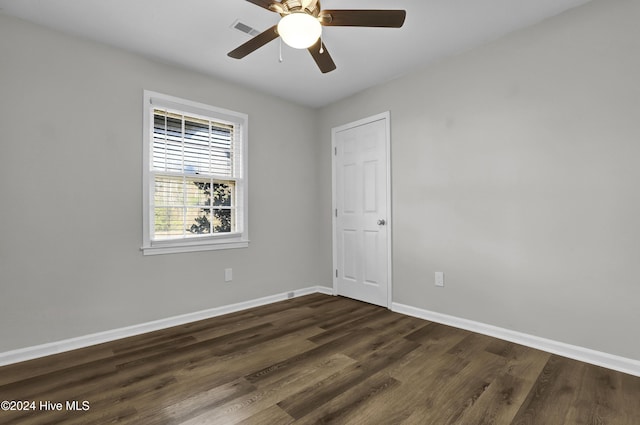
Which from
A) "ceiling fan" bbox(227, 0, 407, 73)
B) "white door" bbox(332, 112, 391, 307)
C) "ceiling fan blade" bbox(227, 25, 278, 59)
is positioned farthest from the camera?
"white door" bbox(332, 112, 391, 307)

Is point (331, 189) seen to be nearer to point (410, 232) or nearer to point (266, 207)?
point (266, 207)

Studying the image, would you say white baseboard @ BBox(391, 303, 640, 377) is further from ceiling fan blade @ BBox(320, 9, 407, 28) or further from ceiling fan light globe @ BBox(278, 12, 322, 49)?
ceiling fan light globe @ BBox(278, 12, 322, 49)

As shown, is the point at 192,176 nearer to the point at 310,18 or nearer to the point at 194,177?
the point at 194,177

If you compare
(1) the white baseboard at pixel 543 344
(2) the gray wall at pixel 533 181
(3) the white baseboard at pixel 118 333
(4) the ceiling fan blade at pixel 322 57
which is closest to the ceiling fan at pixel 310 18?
(4) the ceiling fan blade at pixel 322 57

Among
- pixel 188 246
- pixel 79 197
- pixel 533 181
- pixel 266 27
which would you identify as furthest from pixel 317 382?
pixel 266 27

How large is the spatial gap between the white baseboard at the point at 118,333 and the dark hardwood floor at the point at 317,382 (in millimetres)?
79

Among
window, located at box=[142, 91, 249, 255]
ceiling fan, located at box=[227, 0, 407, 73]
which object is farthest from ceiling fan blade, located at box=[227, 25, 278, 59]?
window, located at box=[142, 91, 249, 255]

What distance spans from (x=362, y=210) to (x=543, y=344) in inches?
83.8

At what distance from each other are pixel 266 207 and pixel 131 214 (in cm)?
146

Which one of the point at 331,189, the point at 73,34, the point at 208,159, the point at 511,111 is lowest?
the point at 331,189

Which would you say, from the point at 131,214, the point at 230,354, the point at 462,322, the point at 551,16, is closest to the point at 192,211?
the point at 131,214

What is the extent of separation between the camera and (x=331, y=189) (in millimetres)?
4191

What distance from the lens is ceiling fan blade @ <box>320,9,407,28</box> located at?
1.79 meters

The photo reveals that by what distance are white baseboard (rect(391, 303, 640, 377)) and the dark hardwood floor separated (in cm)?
8
